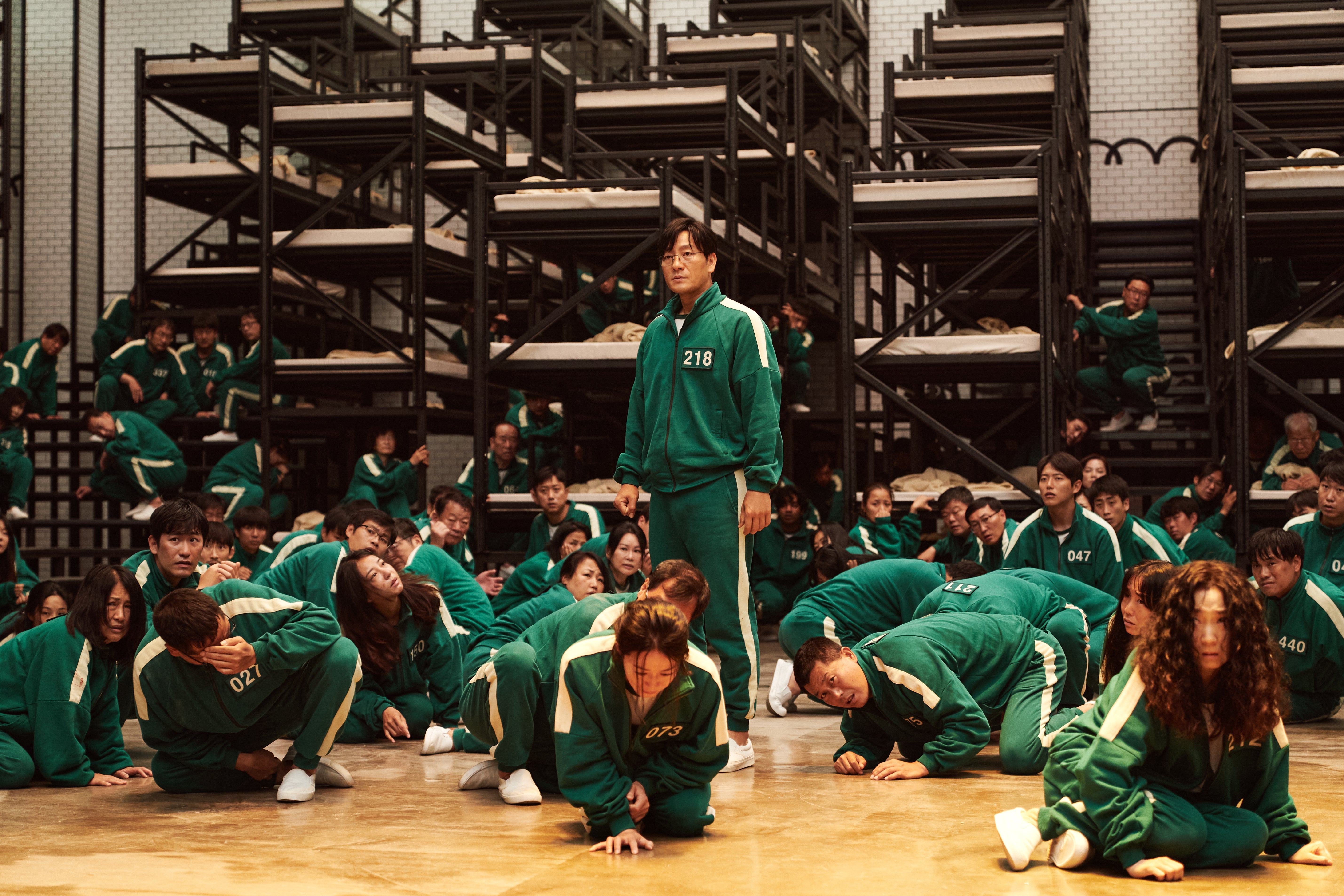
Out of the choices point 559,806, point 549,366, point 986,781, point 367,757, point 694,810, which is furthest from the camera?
point 549,366

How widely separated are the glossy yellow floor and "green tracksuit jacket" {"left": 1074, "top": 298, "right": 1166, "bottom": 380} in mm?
5961

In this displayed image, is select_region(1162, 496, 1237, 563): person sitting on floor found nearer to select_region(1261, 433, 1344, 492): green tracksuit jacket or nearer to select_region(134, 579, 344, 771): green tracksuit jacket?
select_region(1261, 433, 1344, 492): green tracksuit jacket

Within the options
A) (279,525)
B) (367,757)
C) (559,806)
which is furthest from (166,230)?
(559,806)

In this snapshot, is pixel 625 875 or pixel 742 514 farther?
pixel 742 514

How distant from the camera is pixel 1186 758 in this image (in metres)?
3.71

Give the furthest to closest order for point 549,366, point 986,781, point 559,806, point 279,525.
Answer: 1. point 279,525
2. point 549,366
3. point 986,781
4. point 559,806

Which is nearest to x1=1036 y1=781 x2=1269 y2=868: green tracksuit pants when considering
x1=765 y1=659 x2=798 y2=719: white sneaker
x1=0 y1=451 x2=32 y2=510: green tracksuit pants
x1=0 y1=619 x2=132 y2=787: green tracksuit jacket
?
x1=765 y1=659 x2=798 y2=719: white sneaker

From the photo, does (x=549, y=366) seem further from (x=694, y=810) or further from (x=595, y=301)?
(x=694, y=810)

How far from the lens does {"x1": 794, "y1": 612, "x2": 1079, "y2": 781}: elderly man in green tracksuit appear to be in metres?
5.01

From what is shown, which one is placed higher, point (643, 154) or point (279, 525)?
point (643, 154)

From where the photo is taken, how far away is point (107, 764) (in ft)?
17.7

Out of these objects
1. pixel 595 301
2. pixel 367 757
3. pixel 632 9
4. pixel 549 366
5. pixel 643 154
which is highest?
pixel 632 9

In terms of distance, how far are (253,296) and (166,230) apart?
2.47 metres

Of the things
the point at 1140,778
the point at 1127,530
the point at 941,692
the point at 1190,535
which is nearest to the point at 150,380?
the point at 1127,530
